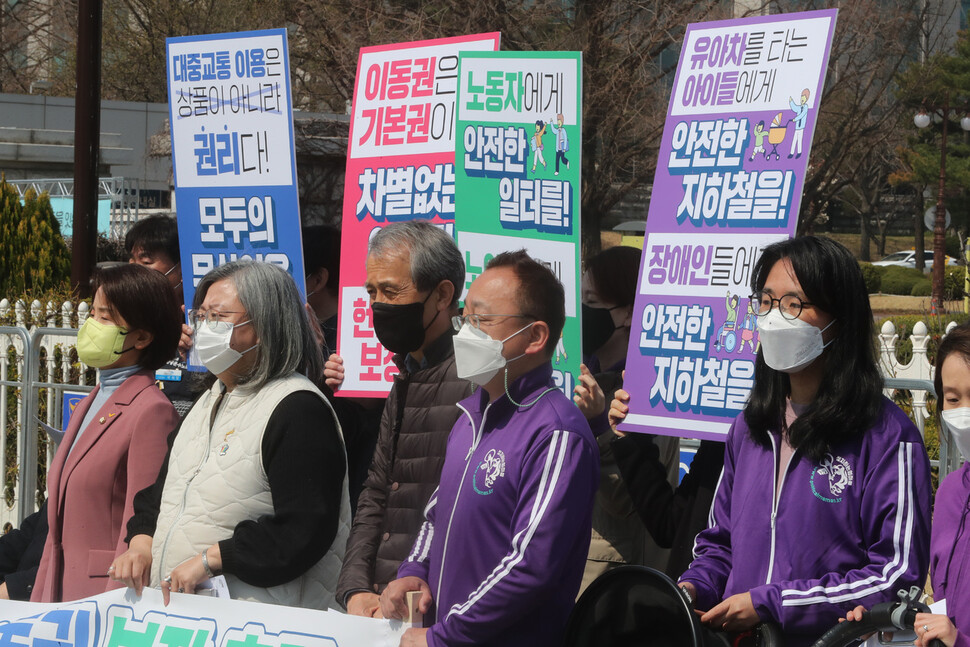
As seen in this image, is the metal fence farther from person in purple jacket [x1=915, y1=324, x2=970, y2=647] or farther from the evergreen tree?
person in purple jacket [x1=915, y1=324, x2=970, y2=647]

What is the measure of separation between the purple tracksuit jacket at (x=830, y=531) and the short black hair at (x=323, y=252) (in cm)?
281

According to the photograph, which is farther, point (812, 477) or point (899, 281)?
point (899, 281)

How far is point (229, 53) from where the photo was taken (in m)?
5.39

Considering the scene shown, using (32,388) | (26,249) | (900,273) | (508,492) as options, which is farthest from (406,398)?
(900,273)

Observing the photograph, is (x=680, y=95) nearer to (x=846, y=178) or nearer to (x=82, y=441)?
(x=82, y=441)

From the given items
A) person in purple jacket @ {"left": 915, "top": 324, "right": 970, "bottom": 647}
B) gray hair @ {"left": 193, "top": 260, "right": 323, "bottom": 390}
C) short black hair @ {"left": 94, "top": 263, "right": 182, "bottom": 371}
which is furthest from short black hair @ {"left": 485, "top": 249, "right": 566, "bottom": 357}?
short black hair @ {"left": 94, "top": 263, "right": 182, "bottom": 371}

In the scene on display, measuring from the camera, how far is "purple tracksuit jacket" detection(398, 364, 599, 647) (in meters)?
2.99

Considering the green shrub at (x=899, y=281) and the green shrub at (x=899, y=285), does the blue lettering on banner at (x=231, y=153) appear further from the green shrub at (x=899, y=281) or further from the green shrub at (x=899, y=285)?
the green shrub at (x=899, y=285)

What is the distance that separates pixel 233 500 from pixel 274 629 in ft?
1.35

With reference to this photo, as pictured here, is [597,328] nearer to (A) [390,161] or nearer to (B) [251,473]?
(A) [390,161]

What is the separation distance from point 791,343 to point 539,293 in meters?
0.73

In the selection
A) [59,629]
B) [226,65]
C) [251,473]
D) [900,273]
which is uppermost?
[900,273]

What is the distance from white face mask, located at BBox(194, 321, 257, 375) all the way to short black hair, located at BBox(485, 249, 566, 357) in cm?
95

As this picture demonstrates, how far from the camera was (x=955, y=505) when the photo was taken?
3.12m
